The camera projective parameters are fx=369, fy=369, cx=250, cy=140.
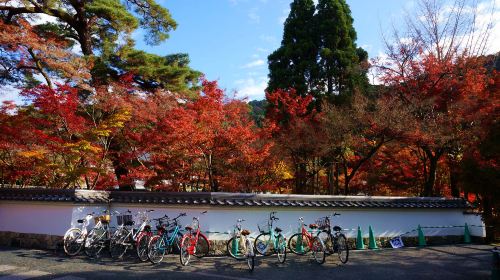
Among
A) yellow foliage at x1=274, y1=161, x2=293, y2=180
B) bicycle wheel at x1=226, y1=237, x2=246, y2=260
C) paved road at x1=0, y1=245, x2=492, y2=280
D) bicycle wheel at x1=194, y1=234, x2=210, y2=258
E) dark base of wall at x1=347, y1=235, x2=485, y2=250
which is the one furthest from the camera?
yellow foliage at x1=274, y1=161, x2=293, y2=180

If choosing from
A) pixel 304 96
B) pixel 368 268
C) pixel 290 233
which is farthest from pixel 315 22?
pixel 368 268

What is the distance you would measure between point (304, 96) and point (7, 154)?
15374 mm

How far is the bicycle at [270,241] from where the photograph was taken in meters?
9.80

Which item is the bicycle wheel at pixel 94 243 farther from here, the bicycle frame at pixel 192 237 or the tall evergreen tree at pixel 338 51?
the tall evergreen tree at pixel 338 51

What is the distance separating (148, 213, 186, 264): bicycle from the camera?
9.28 metres

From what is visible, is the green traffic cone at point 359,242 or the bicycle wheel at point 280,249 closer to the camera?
the bicycle wheel at point 280,249

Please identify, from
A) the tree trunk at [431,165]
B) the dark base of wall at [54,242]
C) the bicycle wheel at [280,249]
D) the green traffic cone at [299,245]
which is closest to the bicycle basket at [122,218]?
the dark base of wall at [54,242]

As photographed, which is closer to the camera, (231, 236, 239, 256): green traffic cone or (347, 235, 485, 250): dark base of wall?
(231, 236, 239, 256): green traffic cone

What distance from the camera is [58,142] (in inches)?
500

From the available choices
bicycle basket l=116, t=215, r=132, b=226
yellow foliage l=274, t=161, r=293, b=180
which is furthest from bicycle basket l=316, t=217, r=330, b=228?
yellow foliage l=274, t=161, r=293, b=180

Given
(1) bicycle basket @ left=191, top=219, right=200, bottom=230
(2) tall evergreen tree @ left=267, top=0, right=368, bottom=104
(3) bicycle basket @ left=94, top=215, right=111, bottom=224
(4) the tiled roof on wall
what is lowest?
(1) bicycle basket @ left=191, top=219, right=200, bottom=230

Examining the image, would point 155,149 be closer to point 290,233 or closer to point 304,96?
point 290,233

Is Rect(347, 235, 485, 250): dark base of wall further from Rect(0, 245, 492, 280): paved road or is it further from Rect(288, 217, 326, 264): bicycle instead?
Rect(288, 217, 326, 264): bicycle

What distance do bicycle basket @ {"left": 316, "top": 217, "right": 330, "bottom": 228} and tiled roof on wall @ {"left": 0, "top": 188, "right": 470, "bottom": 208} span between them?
477 millimetres
